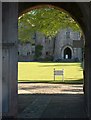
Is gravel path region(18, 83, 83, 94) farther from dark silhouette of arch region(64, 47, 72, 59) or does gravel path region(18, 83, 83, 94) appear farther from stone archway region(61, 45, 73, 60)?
dark silhouette of arch region(64, 47, 72, 59)

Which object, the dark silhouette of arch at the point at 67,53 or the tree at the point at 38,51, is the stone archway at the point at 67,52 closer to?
the dark silhouette of arch at the point at 67,53

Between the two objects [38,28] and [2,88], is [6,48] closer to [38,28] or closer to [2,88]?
[2,88]

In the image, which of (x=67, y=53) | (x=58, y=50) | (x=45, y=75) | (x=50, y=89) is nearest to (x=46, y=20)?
(x=50, y=89)

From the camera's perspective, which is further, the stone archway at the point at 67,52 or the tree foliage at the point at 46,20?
the stone archway at the point at 67,52

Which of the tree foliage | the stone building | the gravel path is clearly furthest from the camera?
the stone building

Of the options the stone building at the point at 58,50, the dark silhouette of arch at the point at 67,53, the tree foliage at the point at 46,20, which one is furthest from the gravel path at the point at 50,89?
the dark silhouette of arch at the point at 67,53

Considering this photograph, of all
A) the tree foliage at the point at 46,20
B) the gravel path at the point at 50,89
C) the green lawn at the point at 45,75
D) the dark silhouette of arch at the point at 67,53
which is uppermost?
the tree foliage at the point at 46,20

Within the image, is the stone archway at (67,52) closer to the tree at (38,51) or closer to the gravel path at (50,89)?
the tree at (38,51)

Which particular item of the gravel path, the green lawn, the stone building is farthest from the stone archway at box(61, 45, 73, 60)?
the gravel path

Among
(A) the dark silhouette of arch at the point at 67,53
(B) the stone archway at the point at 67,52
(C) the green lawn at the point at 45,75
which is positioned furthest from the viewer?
(A) the dark silhouette of arch at the point at 67,53

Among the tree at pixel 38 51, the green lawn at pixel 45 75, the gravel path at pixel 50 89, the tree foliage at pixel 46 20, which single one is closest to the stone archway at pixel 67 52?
the tree at pixel 38 51

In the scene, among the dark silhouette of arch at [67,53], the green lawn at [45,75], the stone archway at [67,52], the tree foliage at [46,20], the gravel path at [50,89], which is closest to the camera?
the gravel path at [50,89]

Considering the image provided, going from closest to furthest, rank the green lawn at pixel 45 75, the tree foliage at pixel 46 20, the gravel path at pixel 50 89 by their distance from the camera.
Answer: the gravel path at pixel 50 89
the tree foliage at pixel 46 20
the green lawn at pixel 45 75

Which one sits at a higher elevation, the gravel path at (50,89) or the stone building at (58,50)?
the stone building at (58,50)
